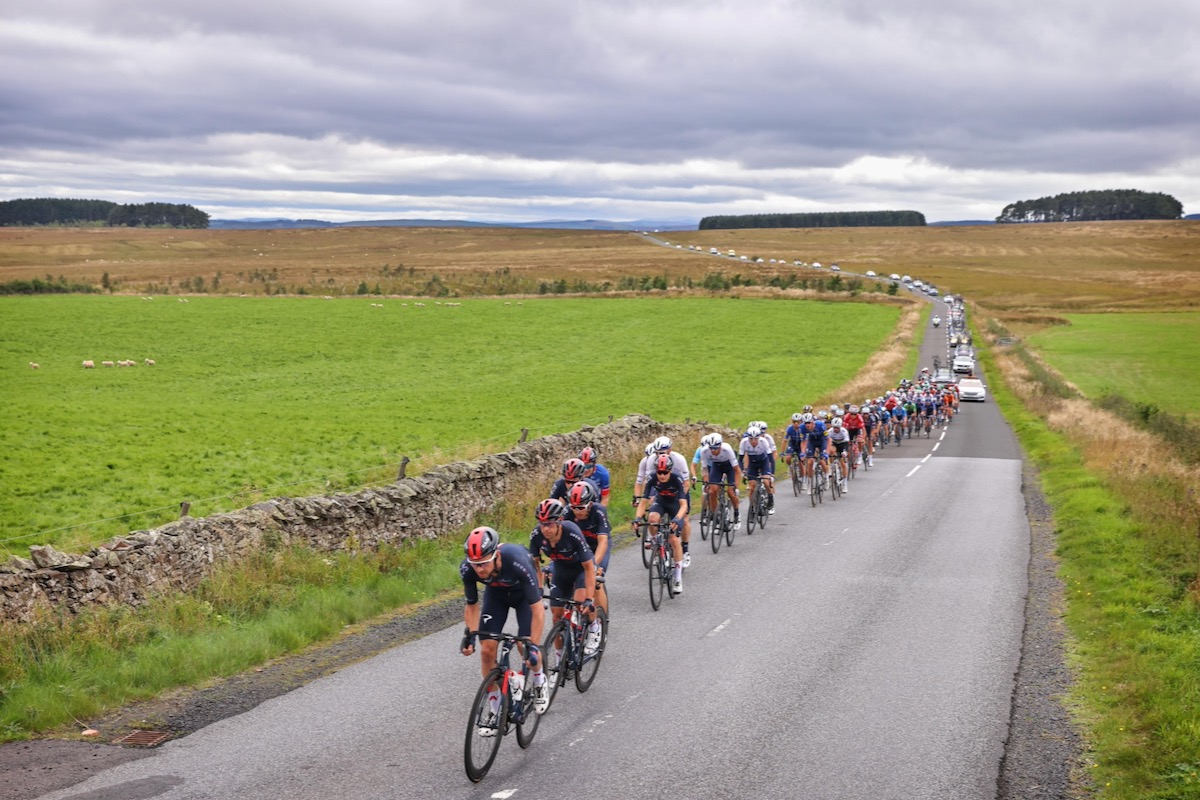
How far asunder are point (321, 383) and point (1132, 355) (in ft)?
188

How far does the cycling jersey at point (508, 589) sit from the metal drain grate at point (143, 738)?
2.96 m

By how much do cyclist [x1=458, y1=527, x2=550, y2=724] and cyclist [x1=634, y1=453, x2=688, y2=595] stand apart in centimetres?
573

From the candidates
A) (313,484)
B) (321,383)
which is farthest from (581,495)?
(321,383)

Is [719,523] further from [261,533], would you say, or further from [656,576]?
[261,533]

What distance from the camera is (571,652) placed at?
10414mm

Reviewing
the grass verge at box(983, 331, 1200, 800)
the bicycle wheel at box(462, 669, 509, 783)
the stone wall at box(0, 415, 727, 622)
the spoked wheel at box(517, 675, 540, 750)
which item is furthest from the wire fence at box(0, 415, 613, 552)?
the grass verge at box(983, 331, 1200, 800)

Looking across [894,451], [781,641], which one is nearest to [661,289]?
[894,451]

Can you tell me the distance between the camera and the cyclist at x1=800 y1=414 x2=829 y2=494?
977 inches

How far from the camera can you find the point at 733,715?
33.0 feet

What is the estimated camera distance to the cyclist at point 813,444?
24.8 m

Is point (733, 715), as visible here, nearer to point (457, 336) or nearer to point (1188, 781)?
point (1188, 781)

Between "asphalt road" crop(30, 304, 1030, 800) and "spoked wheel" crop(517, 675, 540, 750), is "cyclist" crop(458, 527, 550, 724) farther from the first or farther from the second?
"asphalt road" crop(30, 304, 1030, 800)

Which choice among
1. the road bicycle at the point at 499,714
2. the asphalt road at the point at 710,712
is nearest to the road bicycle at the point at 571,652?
the asphalt road at the point at 710,712

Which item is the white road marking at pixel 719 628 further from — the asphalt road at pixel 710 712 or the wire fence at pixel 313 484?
the wire fence at pixel 313 484
